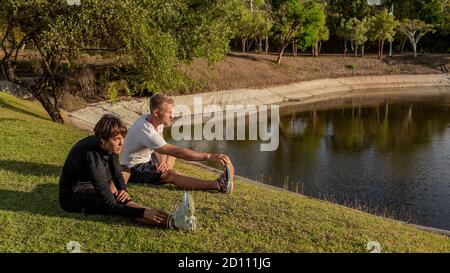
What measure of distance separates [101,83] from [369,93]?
80.5 ft

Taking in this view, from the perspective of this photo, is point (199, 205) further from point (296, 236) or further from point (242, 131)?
point (242, 131)

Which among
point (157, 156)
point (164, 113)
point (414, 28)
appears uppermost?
point (414, 28)

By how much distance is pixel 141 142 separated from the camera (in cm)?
812

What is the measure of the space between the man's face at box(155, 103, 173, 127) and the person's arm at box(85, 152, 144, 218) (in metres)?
1.66

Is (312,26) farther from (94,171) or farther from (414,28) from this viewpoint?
(94,171)

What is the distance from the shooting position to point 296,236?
6.57 metres

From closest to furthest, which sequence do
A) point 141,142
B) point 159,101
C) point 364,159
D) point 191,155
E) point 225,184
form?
point 191,155, point 159,101, point 141,142, point 225,184, point 364,159

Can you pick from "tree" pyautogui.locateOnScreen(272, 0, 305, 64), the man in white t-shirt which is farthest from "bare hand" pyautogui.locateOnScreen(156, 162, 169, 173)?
"tree" pyautogui.locateOnScreen(272, 0, 305, 64)

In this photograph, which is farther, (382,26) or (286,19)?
(382,26)

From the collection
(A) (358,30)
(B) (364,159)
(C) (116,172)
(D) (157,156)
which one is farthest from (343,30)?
(C) (116,172)

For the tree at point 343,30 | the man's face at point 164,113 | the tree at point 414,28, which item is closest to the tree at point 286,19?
the tree at point 343,30

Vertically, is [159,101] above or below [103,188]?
above

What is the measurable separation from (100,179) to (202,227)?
4.78 ft

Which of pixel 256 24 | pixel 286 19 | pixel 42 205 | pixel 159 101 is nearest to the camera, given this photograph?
pixel 42 205
